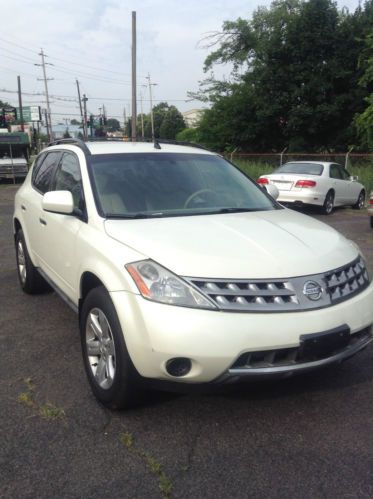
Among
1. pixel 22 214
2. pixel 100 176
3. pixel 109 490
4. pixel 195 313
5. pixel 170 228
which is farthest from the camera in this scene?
pixel 22 214

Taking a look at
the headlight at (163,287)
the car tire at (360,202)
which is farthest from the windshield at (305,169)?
the headlight at (163,287)

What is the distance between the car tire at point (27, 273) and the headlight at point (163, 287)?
2580mm

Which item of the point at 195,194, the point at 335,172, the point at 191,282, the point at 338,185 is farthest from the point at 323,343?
the point at 335,172

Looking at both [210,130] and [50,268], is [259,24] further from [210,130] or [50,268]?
[50,268]

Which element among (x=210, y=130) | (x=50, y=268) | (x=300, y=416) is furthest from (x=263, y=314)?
(x=210, y=130)

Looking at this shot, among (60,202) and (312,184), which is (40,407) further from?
(312,184)

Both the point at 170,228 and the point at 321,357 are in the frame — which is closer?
the point at 321,357

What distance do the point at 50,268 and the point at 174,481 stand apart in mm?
2339

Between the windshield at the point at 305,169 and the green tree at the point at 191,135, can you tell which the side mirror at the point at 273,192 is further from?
the green tree at the point at 191,135

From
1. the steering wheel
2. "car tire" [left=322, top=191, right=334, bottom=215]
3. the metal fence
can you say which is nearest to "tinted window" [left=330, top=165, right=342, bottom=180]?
"car tire" [left=322, top=191, right=334, bottom=215]

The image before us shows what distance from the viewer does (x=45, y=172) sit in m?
4.94

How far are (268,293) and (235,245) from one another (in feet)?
1.33

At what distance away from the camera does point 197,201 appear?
388 centimetres

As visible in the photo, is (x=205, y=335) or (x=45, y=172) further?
(x=45, y=172)
